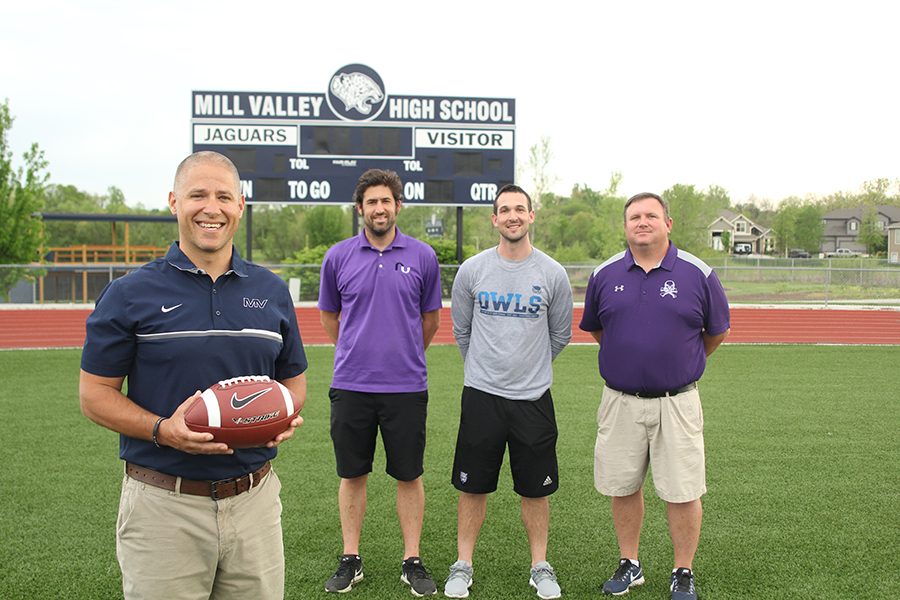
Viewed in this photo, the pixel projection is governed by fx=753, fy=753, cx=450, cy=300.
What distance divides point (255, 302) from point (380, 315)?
4.86 ft

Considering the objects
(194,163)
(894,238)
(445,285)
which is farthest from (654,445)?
(894,238)

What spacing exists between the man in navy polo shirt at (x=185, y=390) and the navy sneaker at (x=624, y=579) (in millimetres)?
1933

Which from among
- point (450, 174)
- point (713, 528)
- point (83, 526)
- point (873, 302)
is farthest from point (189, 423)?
point (873, 302)

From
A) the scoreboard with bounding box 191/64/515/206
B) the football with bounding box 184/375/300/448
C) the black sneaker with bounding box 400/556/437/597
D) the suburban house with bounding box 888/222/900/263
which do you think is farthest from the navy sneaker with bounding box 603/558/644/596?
the suburban house with bounding box 888/222/900/263

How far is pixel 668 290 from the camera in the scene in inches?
138

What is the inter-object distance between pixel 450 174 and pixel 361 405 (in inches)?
541

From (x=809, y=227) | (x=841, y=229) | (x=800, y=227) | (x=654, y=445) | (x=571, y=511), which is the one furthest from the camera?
(x=841, y=229)

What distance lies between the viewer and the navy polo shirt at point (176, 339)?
2014 millimetres

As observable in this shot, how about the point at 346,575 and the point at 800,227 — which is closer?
the point at 346,575

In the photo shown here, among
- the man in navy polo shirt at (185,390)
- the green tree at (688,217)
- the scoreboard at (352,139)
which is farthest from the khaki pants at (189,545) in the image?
the green tree at (688,217)

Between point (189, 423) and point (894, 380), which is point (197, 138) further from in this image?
point (189, 423)

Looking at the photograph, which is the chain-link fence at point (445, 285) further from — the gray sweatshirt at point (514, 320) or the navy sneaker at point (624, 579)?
the navy sneaker at point (624, 579)

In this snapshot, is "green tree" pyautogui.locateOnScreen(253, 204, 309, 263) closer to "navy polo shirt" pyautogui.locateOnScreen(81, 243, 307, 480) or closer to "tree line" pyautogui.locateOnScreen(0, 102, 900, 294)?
"tree line" pyautogui.locateOnScreen(0, 102, 900, 294)

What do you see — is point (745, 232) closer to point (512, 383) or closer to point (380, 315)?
point (512, 383)
